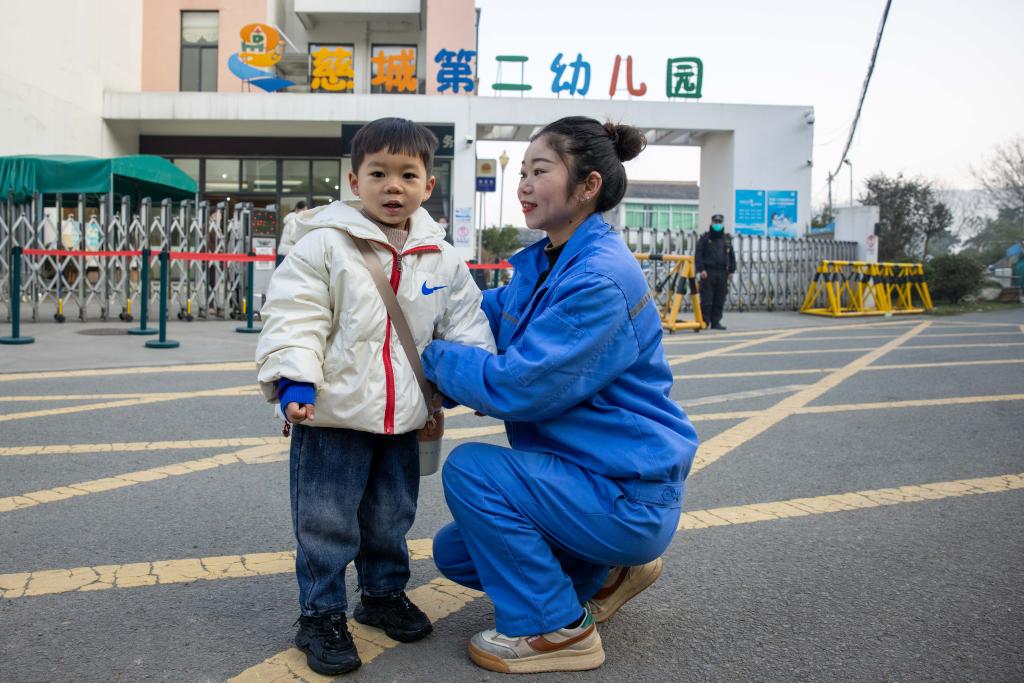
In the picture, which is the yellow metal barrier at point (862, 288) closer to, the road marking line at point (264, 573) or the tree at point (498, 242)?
the road marking line at point (264, 573)

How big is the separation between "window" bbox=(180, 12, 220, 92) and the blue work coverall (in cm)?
2422

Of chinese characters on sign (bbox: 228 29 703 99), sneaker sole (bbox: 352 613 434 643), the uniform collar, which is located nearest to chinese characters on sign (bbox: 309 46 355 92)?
chinese characters on sign (bbox: 228 29 703 99)

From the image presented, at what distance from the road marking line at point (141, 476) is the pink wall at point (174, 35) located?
21.1 meters

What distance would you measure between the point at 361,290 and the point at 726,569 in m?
1.72

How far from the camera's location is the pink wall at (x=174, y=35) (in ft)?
76.1

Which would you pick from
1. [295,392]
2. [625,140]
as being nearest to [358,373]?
[295,392]

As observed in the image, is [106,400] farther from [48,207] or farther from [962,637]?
[48,207]

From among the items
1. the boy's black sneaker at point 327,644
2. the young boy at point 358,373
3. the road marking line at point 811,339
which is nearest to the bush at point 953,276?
the road marking line at point 811,339

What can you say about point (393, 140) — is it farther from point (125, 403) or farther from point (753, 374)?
point (753, 374)

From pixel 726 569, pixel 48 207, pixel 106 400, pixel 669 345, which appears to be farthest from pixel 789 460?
pixel 48 207

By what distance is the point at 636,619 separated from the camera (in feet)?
8.87

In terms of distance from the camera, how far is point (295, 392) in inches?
84.8

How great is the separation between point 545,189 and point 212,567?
1.76 meters

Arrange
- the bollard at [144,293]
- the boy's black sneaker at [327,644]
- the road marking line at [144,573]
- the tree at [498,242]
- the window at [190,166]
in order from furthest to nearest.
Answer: the tree at [498,242]
the window at [190,166]
the bollard at [144,293]
the road marking line at [144,573]
the boy's black sneaker at [327,644]
